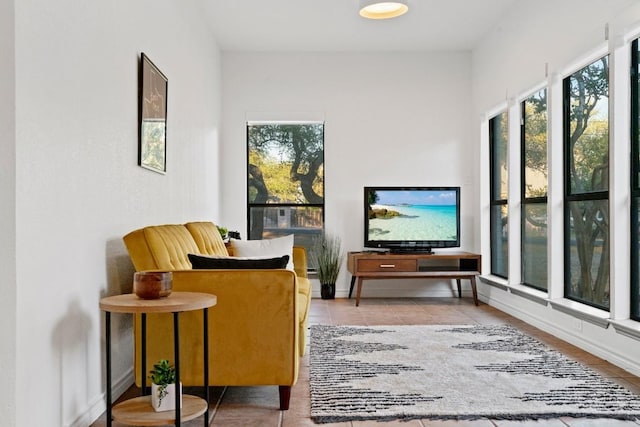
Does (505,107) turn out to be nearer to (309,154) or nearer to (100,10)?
(309,154)

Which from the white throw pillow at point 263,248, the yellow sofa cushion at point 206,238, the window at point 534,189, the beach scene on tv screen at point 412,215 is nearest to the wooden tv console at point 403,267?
the beach scene on tv screen at point 412,215

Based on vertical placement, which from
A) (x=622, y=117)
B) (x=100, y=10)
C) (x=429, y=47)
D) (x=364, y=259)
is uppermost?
(x=429, y=47)

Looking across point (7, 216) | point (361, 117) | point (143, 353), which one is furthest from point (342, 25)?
point (7, 216)

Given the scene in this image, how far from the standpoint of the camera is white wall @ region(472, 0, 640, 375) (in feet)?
12.0

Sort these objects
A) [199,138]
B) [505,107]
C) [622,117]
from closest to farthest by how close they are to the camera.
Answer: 1. [622,117]
2. [199,138]
3. [505,107]

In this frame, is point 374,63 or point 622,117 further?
point 374,63

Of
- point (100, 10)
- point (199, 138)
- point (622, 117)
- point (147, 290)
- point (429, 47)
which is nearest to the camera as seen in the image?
point (147, 290)

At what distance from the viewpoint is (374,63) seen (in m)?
7.01

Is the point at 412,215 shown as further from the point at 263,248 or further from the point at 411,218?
the point at 263,248

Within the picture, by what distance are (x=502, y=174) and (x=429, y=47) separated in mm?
1716

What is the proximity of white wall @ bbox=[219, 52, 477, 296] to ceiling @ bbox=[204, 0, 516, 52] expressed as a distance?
19 cm

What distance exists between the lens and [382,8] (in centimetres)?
458

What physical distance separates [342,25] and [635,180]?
336 centimetres

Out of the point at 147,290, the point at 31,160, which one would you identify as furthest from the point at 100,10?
the point at 147,290
